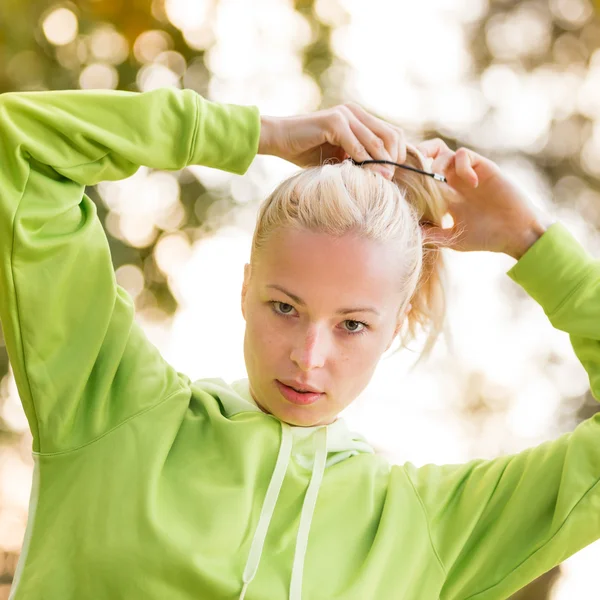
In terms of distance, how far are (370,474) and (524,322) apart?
3.26 meters

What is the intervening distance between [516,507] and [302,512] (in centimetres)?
44

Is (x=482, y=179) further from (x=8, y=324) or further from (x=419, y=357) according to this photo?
(x=8, y=324)

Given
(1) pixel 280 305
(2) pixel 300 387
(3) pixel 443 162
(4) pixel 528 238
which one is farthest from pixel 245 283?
(4) pixel 528 238

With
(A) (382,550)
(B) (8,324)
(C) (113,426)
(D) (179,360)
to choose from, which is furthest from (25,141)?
(D) (179,360)

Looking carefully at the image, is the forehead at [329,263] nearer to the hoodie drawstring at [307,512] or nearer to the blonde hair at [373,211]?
the blonde hair at [373,211]

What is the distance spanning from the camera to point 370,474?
1.91 metres

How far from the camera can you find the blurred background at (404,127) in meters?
4.72

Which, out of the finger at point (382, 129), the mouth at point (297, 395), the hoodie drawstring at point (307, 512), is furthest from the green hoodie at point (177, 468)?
the finger at point (382, 129)

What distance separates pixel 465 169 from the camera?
2.04m

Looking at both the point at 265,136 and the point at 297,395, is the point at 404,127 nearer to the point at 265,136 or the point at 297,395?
the point at 265,136

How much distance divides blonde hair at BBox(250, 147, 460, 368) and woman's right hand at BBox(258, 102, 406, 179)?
42 millimetres

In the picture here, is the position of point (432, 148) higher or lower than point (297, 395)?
higher

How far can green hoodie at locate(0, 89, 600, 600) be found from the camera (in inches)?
65.1

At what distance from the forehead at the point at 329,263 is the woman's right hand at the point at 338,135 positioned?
0.63 ft
